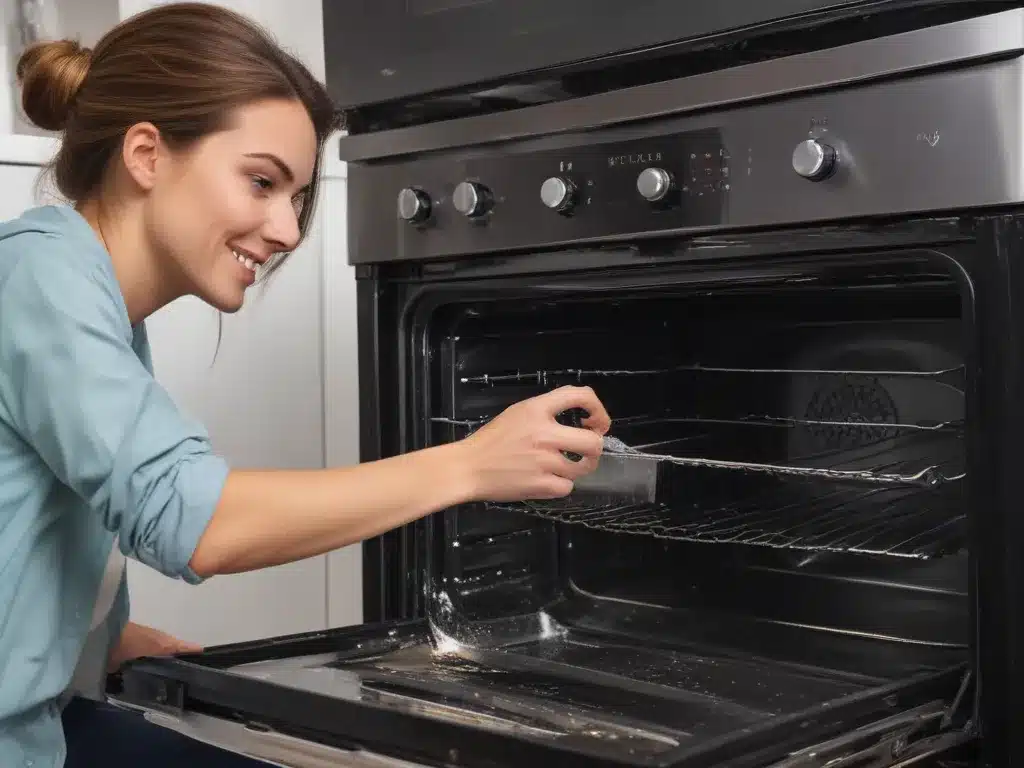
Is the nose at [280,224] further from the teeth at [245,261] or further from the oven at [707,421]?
the oven at [707,421]

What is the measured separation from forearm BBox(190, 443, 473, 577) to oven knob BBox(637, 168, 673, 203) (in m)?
Answer: 0.29

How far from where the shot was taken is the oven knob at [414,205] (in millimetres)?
1268

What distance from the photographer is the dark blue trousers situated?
982 millimetres

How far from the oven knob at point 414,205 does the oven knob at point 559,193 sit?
17 cm

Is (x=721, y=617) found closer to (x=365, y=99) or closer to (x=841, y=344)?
(x=841, y=344)

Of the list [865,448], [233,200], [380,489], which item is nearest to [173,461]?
[380,489]

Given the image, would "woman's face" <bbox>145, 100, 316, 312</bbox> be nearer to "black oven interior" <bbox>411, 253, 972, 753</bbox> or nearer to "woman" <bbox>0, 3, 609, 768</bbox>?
"woman" <bbox>0, 3, 609, 768</bbox>

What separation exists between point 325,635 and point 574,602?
0.38 metres

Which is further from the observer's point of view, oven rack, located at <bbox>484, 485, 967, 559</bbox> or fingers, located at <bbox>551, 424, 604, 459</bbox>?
oven rack, located at <bbox>484, 485, 967, 559</bbox>

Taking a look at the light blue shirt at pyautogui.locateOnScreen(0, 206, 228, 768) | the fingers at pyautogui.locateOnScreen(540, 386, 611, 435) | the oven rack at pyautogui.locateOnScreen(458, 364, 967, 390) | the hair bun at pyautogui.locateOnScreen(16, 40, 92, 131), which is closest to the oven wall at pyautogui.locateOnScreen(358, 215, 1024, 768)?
the fingers at pyautogui.locateOnScreen(540, 386, 611, 435)

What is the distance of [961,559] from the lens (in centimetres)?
125

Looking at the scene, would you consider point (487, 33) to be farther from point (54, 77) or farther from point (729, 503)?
point (729, 503)

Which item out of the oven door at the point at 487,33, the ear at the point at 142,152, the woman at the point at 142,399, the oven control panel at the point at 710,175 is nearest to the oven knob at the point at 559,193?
the oven control panel at the point at 710,175

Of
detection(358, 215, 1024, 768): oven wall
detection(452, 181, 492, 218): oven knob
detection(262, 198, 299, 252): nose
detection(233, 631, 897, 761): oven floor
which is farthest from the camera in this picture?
detection(452, 181, 492, 218): oven knob
